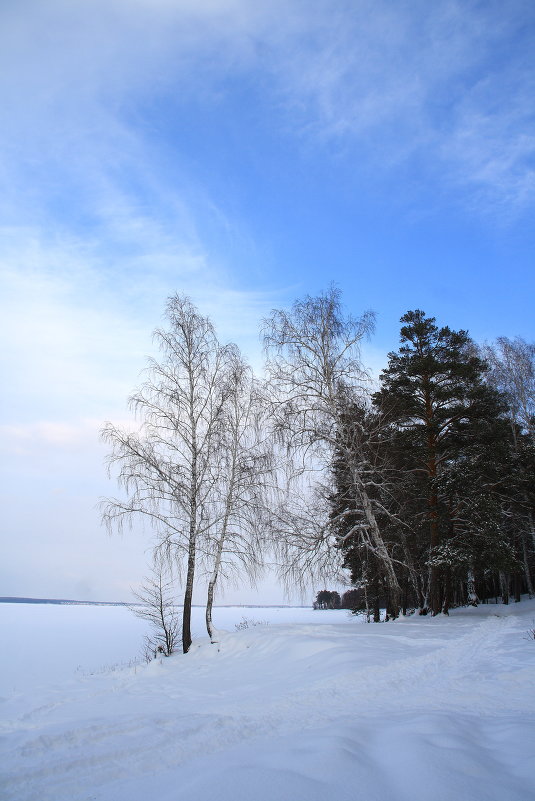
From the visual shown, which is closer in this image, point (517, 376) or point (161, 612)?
point (161, 612)

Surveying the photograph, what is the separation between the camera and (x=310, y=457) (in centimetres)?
1580

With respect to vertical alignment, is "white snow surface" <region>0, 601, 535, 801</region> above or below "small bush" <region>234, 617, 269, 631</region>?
above

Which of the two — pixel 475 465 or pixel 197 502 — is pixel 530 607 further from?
pixel 197 502

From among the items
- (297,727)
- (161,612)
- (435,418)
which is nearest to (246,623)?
(161,612)

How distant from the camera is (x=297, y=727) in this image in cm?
498

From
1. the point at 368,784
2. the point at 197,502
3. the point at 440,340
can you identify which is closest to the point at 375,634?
the point at 197,502

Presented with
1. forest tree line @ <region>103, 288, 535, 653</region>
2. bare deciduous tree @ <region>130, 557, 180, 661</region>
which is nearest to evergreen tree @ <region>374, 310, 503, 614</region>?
forest tree line @ <region>103, 288, 535, 653</region>

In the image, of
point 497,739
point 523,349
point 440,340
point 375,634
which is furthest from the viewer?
point 523,349

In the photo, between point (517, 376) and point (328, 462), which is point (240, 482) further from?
point (517, 376)

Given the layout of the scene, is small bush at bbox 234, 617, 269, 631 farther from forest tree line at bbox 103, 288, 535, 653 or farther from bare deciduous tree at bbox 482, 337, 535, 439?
bare deciduous tree at bbox 482, 337, 535, 439

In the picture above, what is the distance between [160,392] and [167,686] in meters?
8.39

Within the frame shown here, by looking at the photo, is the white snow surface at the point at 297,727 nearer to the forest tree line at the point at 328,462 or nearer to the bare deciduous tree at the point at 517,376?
the forest tree line at the point at 328,462

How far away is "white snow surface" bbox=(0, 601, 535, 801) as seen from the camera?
129 inches

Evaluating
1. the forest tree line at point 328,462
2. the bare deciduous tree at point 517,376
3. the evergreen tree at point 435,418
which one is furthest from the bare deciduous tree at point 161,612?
the bare deciduous tree at point 517,376
